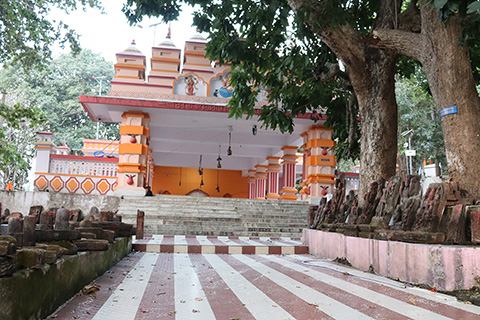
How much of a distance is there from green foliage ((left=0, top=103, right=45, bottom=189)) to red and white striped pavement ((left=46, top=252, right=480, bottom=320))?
480 cm

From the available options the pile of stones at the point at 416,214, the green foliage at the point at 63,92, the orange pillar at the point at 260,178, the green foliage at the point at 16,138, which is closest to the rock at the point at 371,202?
the pile of stones at the point at 416,214

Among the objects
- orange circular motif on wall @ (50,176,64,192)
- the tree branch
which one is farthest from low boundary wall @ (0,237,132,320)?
orange circular motif on wall @ (50,176,64,192)

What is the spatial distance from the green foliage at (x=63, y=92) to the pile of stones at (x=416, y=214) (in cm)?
2454

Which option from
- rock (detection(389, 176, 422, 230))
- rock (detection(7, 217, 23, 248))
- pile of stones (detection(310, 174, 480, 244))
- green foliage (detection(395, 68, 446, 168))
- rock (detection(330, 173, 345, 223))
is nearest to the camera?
rock (detection(7, 217, 23, 248))

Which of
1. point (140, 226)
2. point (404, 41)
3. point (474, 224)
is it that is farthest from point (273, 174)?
point (474, 224)

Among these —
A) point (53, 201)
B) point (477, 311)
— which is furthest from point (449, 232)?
point (53, 201)

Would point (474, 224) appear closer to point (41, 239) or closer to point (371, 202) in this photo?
point (371, 202)

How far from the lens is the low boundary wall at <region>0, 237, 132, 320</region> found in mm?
1670

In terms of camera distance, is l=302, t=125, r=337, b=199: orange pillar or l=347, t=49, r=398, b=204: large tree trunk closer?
l=347, t=49, r=398, b=204: large tree trunk

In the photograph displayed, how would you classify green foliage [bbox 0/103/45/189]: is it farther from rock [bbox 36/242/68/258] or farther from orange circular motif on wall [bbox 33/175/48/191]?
rock [bbox 36/242/68/258]

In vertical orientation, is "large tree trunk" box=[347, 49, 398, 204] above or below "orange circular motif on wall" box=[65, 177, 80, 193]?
above

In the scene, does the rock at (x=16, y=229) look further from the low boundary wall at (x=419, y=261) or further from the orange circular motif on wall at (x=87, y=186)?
the orange circular motif on wall at (x=87, y=186)

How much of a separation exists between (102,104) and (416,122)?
46.4 ft

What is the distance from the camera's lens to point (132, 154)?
43.1ft
